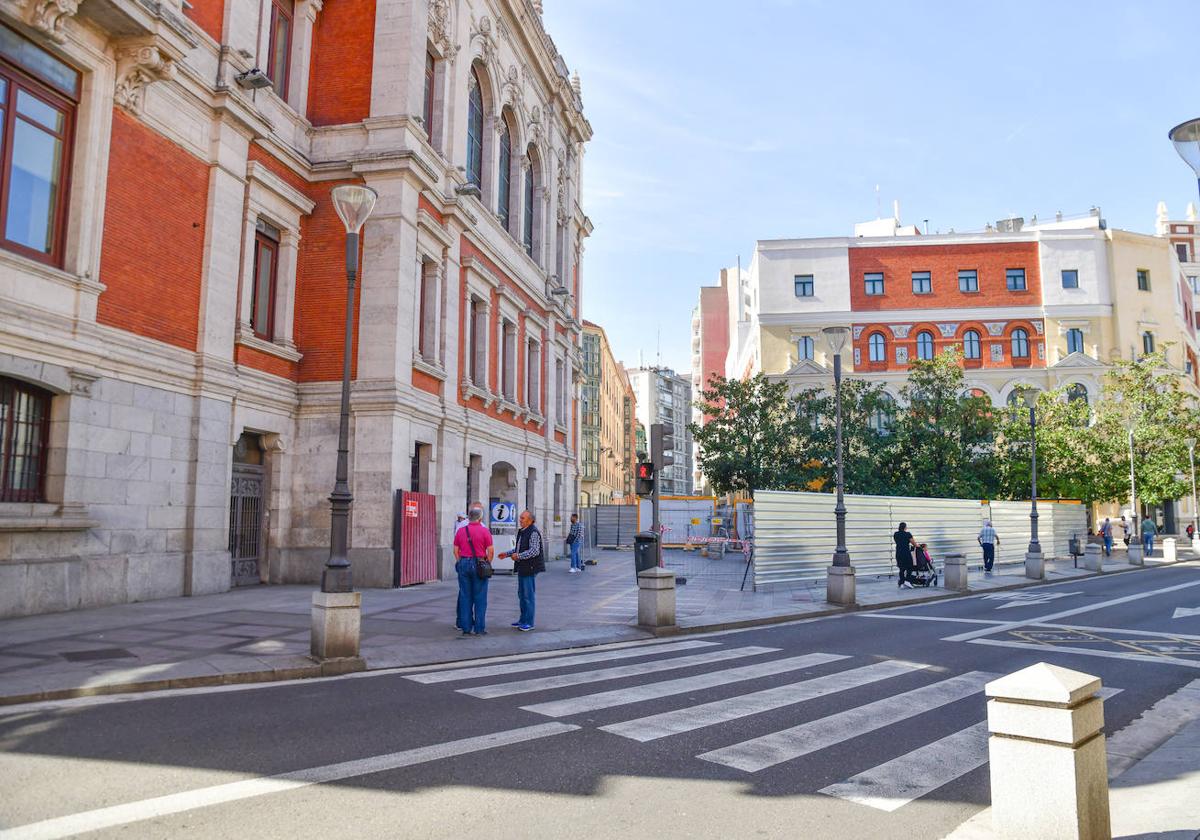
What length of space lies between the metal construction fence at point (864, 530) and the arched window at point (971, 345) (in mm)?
23234

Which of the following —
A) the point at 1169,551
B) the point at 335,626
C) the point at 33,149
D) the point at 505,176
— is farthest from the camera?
the point at 1169,551

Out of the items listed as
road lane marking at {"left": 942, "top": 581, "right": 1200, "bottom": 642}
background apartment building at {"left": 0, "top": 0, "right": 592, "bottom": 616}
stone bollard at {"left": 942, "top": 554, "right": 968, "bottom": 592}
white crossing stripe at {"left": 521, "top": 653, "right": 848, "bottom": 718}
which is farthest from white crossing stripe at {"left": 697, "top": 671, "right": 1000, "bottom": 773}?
stone bollard at {"left": 942, "top": 554, "right": 968, "bottom": 592}

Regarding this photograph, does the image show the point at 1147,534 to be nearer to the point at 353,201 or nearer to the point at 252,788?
the point at 353,201

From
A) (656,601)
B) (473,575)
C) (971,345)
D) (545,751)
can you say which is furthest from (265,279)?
(971,345)

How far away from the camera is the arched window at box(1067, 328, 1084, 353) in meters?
54.1

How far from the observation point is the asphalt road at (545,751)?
454 cm

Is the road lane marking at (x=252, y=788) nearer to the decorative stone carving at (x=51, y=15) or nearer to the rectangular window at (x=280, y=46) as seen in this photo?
the decorative stone carving at (x=51, y=15)

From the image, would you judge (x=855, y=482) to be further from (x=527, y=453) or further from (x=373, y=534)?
(x=373, y=534)

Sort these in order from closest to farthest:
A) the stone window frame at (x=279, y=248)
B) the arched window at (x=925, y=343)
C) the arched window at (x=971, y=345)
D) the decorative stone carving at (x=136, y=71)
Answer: the decorative stone carving at (x=136, y=71) → the stone window frame at (x=279, y=248) → the arched window at (x=971, y=345) → the arched window at (x=925, y=343)

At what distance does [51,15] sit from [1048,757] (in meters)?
15.5

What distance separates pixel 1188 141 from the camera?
6340 millimetres

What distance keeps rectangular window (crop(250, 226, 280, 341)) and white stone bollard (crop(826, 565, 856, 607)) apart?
1337cm

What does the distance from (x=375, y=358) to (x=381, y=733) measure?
13.8 meters

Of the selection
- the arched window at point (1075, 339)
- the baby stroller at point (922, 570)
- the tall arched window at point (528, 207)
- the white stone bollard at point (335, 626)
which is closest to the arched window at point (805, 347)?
the arched window at point (1075, 339)
